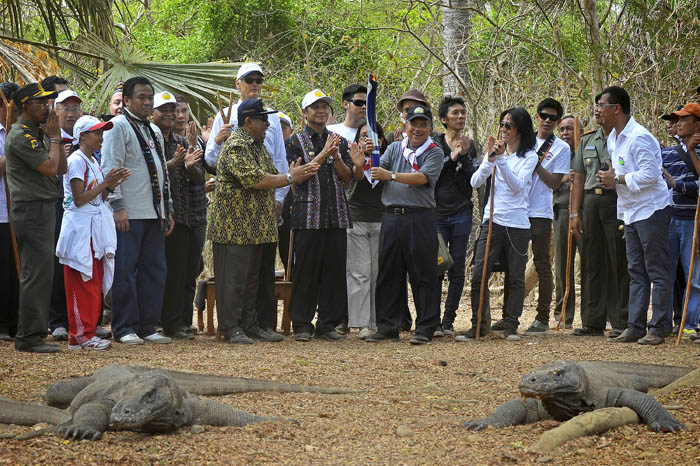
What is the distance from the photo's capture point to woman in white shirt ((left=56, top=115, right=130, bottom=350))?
7.04 metres

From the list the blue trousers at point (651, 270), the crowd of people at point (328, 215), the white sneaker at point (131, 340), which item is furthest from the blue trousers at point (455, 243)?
the white sneaker at point (131, 340)

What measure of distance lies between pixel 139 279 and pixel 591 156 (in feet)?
14.3

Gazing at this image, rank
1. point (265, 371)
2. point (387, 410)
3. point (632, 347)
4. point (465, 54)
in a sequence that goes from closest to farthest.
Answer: point (387, 410) → point (265, 371) → point (632, 347) → point (465, 54)

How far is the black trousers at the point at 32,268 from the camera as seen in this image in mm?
6723

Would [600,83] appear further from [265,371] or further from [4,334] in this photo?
[4,334]

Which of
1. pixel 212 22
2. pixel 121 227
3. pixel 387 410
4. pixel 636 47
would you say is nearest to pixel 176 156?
pixel 121 227

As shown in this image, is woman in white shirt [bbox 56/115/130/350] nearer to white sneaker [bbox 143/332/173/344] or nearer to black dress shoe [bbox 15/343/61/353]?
black dress shoe [bbox 15/343/61/353]

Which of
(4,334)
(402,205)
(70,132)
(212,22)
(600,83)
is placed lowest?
(4,334)

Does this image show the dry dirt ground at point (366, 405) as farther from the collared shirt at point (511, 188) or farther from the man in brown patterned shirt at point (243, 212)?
the collared shirt at point (511, 188)

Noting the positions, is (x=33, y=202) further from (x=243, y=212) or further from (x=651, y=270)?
(x=651, y=270)

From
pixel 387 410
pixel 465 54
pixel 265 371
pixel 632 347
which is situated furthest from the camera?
pixel 465 54

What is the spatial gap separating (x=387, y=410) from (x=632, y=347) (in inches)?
130

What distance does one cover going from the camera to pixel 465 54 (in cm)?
1293

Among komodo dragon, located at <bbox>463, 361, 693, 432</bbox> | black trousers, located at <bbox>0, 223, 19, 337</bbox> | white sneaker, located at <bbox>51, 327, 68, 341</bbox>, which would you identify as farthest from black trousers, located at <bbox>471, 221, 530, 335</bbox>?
black trousers, located at <bbox>0, 223, 19, 337</bbox>
